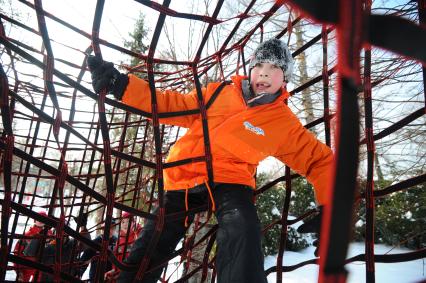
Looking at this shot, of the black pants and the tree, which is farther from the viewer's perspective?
the tree

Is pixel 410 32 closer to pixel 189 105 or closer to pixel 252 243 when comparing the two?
pixel 252 243

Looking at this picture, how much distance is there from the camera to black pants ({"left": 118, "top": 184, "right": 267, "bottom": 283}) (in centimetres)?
104

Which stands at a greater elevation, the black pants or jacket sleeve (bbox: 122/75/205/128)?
jacket sleeve (bbox: 122/75/205/128)

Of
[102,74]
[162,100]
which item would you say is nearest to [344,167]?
[102,74]

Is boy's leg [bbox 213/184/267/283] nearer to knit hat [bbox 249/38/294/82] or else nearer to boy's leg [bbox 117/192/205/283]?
boy's leg [bbox 117/192/205/283]

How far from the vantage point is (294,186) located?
6.81 meters

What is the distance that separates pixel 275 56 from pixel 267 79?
0.36ft

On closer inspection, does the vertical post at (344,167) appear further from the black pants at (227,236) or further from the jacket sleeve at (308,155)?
the jacket sleeve at (308,155)

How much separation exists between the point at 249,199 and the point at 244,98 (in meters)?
0.45

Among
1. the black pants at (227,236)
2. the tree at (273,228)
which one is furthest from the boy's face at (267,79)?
the tree at (273,228)

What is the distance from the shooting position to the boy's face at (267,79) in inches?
56.3

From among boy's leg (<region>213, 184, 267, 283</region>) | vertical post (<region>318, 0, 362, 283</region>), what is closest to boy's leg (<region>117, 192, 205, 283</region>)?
boy's leg (<region>213, 184, 267, 283</region>)

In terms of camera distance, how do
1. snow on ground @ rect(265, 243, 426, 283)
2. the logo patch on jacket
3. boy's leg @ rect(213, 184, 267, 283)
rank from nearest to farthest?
boy's leg @ rect(213, 184, 267, 283)
the logo patch on jacket
snow on ground @ rect(265, 243, 426, 283)

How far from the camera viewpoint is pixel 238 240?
3.55 feet
